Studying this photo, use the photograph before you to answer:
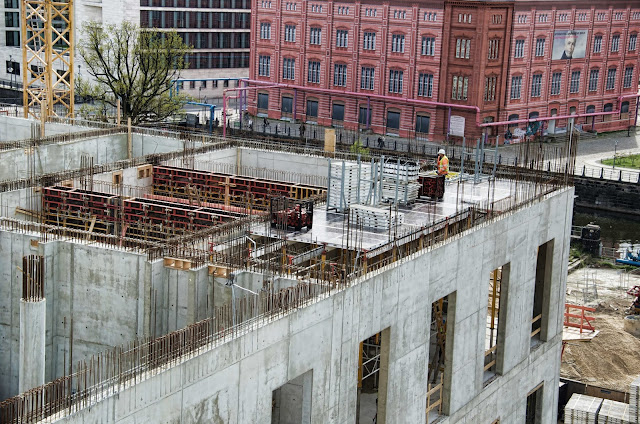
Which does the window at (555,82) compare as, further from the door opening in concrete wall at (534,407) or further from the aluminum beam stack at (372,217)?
the aluminum beam stack at (372,217)

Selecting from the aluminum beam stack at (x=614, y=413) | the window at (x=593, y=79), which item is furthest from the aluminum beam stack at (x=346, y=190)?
→ the window at (x=593, y=79)

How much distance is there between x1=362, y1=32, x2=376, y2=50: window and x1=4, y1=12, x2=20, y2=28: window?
161 ft

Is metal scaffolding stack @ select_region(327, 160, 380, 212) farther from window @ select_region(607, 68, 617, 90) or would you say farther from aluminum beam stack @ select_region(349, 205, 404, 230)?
window @ select_region(607, 68, 617, 90)

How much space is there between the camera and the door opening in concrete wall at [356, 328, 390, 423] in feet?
116

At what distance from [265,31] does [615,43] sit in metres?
34.4

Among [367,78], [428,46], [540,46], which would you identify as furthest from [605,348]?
[367,78]

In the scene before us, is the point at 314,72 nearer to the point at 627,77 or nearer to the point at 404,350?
the point at 627,77

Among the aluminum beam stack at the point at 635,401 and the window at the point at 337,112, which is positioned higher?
the window at the point at 337,112

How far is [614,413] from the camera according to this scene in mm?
47344

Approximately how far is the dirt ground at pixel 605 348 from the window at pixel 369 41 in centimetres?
3957

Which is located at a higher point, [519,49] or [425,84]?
[519,49]

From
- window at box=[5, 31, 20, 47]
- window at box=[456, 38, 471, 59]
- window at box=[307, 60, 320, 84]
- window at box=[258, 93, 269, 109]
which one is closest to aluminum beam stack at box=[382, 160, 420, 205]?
window at box=[456, 38, 471, 59]

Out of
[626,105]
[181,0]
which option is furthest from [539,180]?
[181,0]

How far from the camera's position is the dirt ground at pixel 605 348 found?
2178 inches
